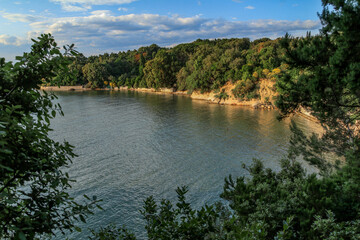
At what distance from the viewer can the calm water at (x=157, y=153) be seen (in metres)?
18.4

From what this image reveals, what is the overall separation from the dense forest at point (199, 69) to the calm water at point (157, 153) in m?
9.27

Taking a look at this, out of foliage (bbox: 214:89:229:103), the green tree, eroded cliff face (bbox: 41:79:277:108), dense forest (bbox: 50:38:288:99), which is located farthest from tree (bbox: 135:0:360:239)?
the green tree

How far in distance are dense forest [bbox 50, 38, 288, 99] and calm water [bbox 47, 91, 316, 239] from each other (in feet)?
30.4

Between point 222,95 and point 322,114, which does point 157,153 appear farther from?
point 222,95

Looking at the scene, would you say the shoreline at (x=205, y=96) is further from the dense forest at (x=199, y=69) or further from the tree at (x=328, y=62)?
the tree at (x=328, y=62)

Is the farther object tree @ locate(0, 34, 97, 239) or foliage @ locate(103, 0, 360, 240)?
foliage @ locate(103, 0, 360, 240)

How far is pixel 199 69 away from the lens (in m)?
75.8

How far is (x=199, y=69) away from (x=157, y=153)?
52651mm

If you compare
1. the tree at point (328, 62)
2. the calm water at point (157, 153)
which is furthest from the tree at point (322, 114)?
the calm water at point (157, 153)

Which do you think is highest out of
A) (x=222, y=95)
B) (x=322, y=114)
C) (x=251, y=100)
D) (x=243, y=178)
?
(x=322, y=114)

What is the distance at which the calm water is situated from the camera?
60.2 ft

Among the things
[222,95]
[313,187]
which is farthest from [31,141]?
[222,95]

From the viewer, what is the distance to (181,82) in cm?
8494

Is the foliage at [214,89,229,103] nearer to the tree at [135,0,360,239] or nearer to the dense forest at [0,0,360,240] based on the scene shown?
the dense forest at [0,0,360,240]
